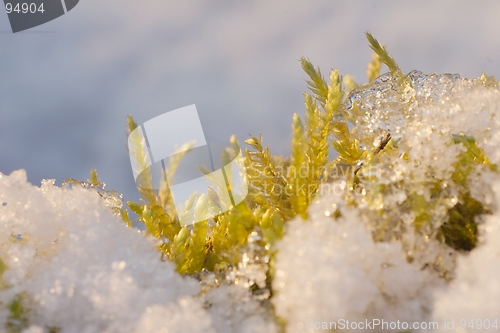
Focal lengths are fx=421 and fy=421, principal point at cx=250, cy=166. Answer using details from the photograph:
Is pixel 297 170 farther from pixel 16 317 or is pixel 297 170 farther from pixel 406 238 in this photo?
pixel 16 317

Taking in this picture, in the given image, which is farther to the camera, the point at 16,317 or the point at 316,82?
the point at 316,82

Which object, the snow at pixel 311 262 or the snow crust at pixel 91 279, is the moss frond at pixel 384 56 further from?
the snow crust at pixel 91 279

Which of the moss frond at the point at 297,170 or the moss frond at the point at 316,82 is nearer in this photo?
the moss frond at the point at 297,170

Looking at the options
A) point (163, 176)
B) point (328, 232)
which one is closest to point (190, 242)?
point (163, 176)

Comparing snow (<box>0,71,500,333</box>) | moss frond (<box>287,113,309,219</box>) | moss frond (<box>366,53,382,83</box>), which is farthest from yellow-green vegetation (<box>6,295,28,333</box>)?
moss frond (<box>366,53,382,83</box>)

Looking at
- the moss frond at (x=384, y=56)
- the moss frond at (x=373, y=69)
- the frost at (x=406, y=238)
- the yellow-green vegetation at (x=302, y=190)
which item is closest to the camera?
the frost at (x=406, y=238)

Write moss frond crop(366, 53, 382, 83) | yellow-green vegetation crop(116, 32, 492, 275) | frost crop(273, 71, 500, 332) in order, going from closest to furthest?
frost crop(273, 71, 500, 332)
yellow-green vegetation crop(116, 32, 492, 275)
moss frond crop(366, 53, 382, 83)

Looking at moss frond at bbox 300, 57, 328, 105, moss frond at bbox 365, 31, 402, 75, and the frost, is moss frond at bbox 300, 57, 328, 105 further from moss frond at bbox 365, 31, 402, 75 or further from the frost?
the frost

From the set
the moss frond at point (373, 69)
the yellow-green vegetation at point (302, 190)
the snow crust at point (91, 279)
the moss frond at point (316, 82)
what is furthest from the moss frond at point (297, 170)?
the moss frond at point (373, 69)

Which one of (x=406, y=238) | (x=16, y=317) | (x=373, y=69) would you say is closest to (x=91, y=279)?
(x=16, y=317)
